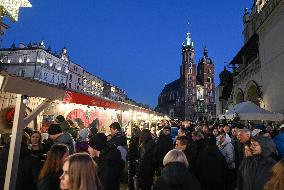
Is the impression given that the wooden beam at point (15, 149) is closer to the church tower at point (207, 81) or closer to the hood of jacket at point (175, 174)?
the hood of jacket at point (175, 174)

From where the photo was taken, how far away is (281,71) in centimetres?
2233

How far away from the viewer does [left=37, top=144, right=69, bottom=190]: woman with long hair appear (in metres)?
3.86

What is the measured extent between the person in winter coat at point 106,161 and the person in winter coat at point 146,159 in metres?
3.57

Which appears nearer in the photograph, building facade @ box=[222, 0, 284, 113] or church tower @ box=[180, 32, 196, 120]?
building facade @ box=[222, 0, 284, 113]

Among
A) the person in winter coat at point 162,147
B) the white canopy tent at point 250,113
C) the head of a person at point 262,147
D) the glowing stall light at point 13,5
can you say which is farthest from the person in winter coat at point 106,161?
the white canopy tent at point 250,113

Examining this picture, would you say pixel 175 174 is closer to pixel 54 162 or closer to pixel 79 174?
pixel 79 174

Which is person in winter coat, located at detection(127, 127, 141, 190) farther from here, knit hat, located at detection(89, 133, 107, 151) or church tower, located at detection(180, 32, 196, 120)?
church tower, located at detection(180, 32, 196, 120)

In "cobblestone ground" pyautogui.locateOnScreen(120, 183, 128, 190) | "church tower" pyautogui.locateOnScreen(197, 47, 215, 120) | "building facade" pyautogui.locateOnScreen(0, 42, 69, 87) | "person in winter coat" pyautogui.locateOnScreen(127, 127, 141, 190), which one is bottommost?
"cobblestone ground" pyautogui.locateOnScreen(120, 183, 128, 190)

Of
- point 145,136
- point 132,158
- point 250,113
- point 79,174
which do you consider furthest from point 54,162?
point 250,113

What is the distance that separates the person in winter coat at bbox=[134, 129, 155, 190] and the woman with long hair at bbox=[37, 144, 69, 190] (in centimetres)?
496

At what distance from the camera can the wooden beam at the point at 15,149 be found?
472 cm

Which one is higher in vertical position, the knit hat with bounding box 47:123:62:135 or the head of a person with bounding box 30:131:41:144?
the knit hat with bounding box 47:123:62:135

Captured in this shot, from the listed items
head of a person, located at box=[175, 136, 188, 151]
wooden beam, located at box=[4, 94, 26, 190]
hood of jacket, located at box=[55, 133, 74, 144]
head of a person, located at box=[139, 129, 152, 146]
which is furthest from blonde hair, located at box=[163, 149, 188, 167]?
head of a person, located at box=[139, 129, 152, 146]

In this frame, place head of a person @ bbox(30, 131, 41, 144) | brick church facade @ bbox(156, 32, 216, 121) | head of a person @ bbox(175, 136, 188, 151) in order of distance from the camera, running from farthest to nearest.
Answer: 1. brick church facade @ bbox(156, 32, 216, 121)
2. head of a person @ bbox(175, 136, 188, 151)
3. head of a person @ bbox(30, 131, 41, 144)
